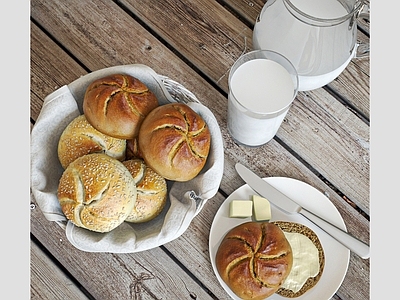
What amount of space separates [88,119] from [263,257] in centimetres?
35

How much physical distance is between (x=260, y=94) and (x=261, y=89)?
11 mm

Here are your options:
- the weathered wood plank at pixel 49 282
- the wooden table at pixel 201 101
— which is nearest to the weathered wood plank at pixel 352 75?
the wooden table at pixel 201 101

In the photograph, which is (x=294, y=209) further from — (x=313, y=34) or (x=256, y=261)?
(x=313, y=34)

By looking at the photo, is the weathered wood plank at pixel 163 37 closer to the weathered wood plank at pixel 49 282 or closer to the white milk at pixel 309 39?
the white milk at pixel 309 39

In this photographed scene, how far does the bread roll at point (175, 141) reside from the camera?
2.57ft

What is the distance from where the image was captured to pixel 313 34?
88cm

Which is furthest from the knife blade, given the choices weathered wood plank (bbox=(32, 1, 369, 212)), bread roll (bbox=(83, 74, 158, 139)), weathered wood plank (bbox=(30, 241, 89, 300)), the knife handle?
weathered wood plank (bbox=(30, 241, 89, 300))

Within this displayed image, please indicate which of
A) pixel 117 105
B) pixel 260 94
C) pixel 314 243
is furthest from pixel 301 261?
pixel 117 105

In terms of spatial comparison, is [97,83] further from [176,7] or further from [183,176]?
[176,7]

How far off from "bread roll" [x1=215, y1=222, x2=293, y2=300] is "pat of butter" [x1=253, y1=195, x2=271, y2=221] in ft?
0.15

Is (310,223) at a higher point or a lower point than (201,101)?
lower

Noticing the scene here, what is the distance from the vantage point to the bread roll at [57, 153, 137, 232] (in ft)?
2.53

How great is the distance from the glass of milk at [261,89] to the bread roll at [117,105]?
0.15 meters

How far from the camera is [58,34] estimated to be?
1.05 m
